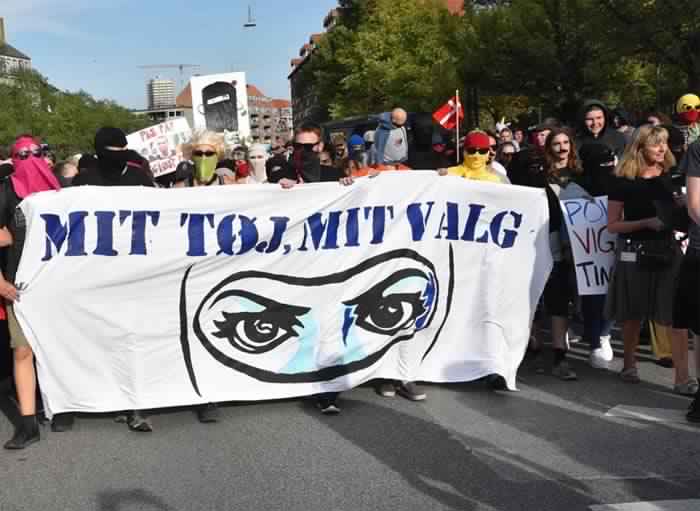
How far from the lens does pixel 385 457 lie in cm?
439

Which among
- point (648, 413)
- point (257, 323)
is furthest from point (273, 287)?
point (648, 413)

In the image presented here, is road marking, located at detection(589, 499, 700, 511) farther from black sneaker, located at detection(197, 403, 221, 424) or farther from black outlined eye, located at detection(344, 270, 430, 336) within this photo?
black sneaker, located at detection(197, 403, 221, 424)

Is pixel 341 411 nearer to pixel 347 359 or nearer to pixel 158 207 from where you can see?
pixel 347 359

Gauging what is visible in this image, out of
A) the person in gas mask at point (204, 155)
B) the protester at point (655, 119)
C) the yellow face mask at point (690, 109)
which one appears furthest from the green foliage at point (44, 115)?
the yellow face mask at point (690, 109)

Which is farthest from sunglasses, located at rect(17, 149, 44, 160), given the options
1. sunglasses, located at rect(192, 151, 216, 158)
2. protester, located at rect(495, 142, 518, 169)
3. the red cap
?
protester, located at rect(495, 142, 518, 169)

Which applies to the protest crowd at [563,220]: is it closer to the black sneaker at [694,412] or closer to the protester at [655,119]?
the black sneaker at [694,412]

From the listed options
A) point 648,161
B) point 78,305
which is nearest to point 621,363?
point 648,161

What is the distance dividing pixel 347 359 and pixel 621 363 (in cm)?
228

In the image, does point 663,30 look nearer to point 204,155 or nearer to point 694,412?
point 204,155

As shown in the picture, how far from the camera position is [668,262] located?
5590 millimetres

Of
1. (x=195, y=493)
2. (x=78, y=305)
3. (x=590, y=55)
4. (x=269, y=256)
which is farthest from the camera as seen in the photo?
(x=590, y=55)

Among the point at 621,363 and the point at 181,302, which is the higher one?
the point at 181,302

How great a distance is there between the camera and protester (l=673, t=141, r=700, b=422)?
4.66m

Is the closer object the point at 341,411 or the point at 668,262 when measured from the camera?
the point at 341,411
